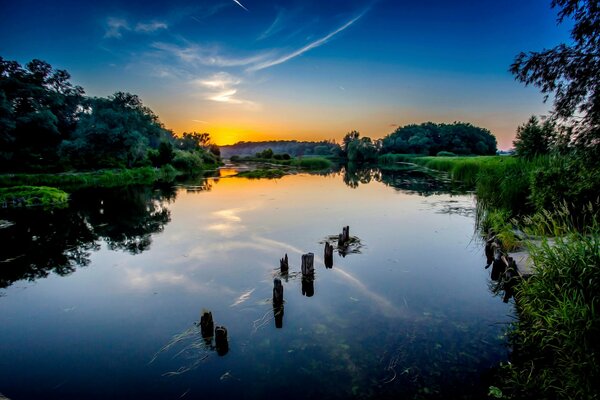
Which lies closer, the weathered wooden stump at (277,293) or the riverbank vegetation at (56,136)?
the weathered wooden stump at (277,293)

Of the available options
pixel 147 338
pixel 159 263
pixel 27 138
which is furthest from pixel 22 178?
pixel 147 338

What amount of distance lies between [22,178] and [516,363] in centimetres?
4304

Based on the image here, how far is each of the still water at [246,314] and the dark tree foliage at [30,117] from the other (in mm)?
32018

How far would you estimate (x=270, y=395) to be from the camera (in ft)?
16.5

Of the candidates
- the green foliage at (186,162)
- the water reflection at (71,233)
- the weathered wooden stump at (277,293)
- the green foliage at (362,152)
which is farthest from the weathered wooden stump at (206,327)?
the green foliage at (362,152)

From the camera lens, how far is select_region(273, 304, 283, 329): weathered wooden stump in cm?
703

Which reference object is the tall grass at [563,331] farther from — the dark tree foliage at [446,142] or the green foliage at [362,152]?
the dark tree foliage at [446,142]

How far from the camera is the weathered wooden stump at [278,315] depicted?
703 cm

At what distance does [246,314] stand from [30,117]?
186 ft

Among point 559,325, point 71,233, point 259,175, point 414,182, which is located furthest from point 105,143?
point 559,325

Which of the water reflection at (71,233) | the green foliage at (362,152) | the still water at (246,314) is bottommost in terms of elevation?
the water reflection at (71,233)

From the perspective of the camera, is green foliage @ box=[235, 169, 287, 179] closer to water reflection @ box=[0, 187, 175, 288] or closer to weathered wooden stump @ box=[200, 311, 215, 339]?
water reflection @ box=[0, 187, 175, 288]

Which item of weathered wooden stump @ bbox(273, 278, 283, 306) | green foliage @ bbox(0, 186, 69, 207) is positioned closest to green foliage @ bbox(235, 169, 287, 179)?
green foliage @ bbox(0, 186, 69, 207)

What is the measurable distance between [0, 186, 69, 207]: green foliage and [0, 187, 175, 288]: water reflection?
3.91 ft
